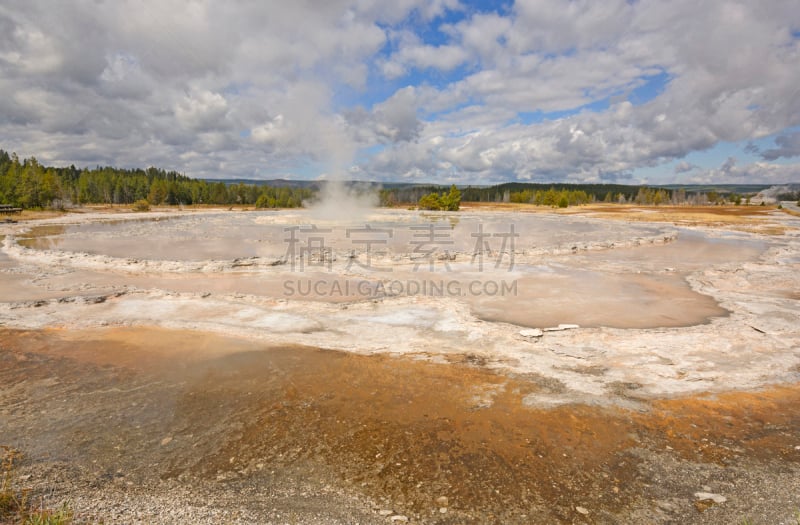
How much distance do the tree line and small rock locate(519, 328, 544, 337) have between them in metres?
73.8

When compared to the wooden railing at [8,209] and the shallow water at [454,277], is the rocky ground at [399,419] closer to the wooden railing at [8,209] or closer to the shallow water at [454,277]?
A: the shallow water at [454,277]

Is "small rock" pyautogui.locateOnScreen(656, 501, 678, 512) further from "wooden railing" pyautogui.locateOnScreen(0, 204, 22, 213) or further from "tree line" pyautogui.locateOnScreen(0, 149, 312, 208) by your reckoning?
"tree line" pyautogui.locateOnScreen(0, 149, 312, 208)

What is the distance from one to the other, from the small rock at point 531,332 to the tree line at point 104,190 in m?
73.8

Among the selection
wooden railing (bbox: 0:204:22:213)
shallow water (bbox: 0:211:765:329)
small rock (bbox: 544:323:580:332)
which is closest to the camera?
small rock (bbox: 544:323:580:332)

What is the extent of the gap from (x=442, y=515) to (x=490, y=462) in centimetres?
105

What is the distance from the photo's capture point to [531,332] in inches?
359

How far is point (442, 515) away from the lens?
3887 mm

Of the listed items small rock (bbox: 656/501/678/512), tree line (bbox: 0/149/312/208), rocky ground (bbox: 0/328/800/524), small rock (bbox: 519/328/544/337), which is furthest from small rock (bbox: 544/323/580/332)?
tree line (bbox: 0/149/312/208)

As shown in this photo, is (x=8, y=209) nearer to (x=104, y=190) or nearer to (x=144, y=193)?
(x=104, y=190)

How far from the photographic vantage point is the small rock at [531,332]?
29.6 feet

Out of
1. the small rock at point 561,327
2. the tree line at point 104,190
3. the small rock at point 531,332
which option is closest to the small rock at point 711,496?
the small rock at point 531,332

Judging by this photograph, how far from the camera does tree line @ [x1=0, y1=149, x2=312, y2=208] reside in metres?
58.7

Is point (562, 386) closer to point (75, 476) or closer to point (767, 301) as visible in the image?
point (75, 476)

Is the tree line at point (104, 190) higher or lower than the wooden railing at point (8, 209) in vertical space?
higher
